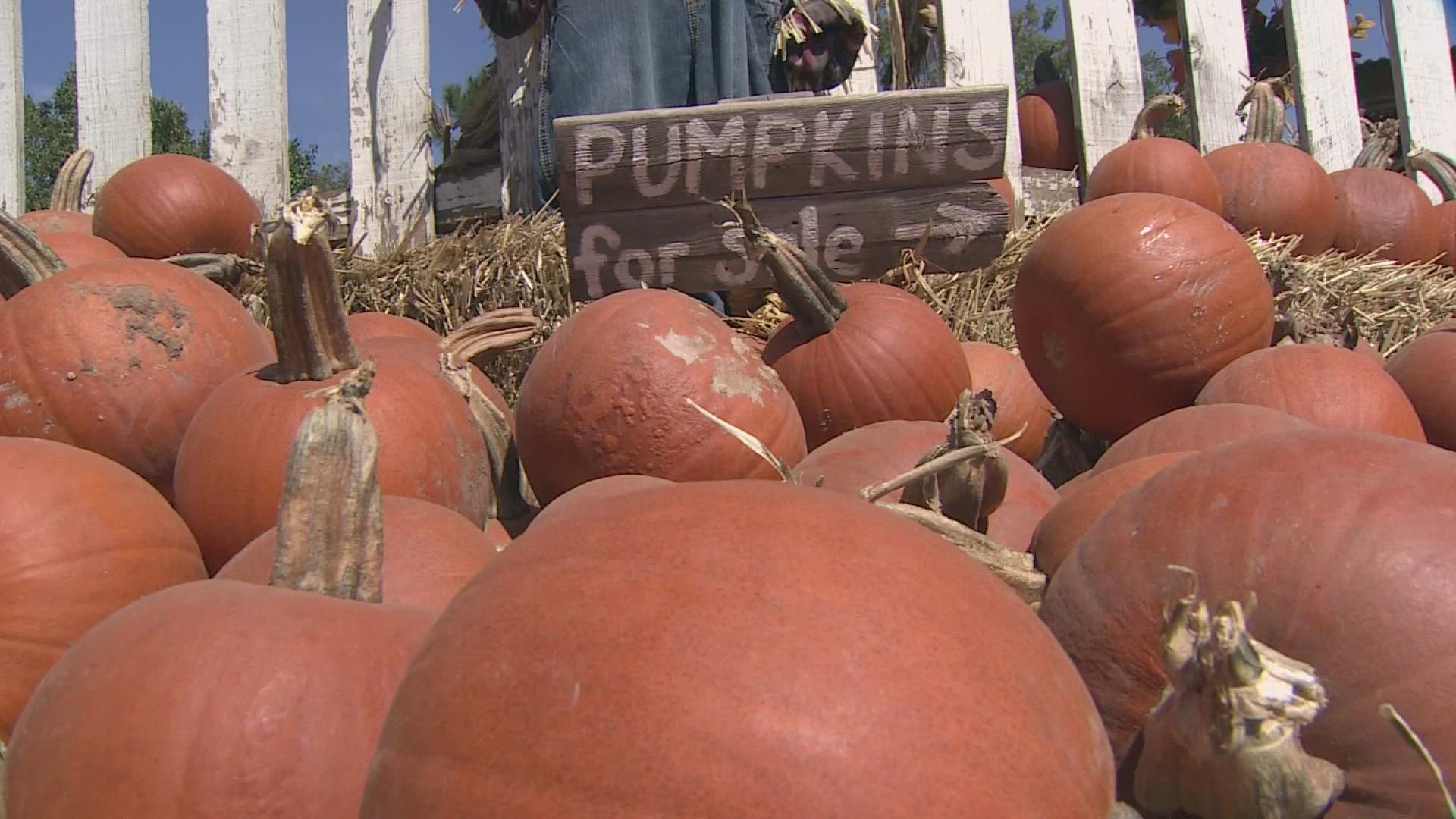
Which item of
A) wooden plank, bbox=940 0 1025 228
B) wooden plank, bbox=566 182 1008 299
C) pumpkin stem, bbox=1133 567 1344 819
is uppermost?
wooden plank, bbox=940 0 1025 228

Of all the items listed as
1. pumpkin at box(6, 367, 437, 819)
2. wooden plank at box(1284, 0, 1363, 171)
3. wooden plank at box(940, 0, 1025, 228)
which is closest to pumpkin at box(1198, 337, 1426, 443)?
pumpkin at box(6, 367, 437, 819)

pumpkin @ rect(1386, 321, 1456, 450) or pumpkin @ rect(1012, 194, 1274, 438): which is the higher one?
pumpkin @ rect(1012, 194, 1274, 438)

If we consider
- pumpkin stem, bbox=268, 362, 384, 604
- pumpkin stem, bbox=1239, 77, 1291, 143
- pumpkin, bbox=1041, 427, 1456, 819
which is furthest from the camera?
pumpkin stem, bbox=1239, 77, 1291, 143

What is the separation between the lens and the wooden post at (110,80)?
570 centimetres

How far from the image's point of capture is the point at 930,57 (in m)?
6.71

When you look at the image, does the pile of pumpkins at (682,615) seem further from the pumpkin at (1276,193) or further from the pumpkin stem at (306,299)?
the pumpkin at (1276,193)

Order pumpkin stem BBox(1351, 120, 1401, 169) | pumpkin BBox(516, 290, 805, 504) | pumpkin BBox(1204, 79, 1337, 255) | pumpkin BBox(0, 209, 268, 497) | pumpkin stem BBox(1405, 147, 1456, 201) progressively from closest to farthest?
1. pumpkin BBox(516, 290, 805, 504)
2. pumpkin BBox(0, 209, 268, 497)
3. pumpkin BBox(1204, 79, 1337, 255)
4. pumpkin stem BBox(1405, 147, 1456, 201)
5. pumpkin stem BBox(1351, 120, 1401, 169)

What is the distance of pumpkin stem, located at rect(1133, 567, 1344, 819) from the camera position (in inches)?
31.4

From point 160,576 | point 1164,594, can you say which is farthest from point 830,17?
point 1164,594

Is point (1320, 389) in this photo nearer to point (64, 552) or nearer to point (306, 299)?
point (306, 299)

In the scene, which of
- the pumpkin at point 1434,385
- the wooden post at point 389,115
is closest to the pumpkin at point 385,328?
the wooden post at point 389,115

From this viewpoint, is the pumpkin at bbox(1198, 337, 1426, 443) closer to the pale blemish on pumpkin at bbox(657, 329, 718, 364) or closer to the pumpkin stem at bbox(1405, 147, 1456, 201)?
the pale blemish on pumpkin at bbox(657, 329, 718, 364)

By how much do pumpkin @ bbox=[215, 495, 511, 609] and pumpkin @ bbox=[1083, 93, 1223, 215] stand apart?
12.3 ft

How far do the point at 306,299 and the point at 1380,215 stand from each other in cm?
534
